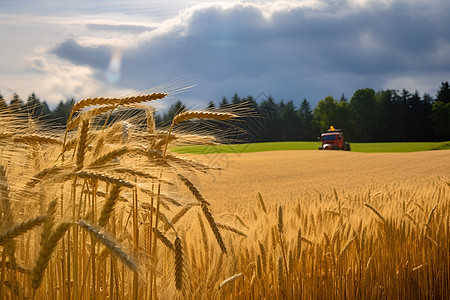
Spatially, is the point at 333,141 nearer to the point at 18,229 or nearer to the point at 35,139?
the point at 35,139

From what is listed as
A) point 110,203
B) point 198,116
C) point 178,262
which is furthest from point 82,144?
point 178,262

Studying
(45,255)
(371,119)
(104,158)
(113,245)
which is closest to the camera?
(113,245)

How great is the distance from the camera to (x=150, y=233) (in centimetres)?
167

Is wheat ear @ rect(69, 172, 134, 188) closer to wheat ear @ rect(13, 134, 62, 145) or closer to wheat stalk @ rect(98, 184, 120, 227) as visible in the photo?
wheat stalk @ rect(98, 184, 120, 227)

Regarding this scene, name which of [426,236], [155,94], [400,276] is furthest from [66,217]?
[426,236]

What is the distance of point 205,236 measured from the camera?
2443 millimetres

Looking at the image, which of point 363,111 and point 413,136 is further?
point 363,111

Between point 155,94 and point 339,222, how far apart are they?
6.24ft

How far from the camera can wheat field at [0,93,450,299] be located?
56.2 inches

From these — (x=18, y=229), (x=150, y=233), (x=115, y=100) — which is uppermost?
(x=115, y=100)

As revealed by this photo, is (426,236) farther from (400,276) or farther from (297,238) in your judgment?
(297,238)

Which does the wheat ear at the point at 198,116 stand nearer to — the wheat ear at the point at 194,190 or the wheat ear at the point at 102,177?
the wheat ear at the point at 194,190

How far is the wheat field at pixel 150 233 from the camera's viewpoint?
143 cm

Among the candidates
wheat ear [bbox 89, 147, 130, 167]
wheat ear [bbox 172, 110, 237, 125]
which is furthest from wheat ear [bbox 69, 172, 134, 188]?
wheat ear [bbox 172, 110, 237, 125]
